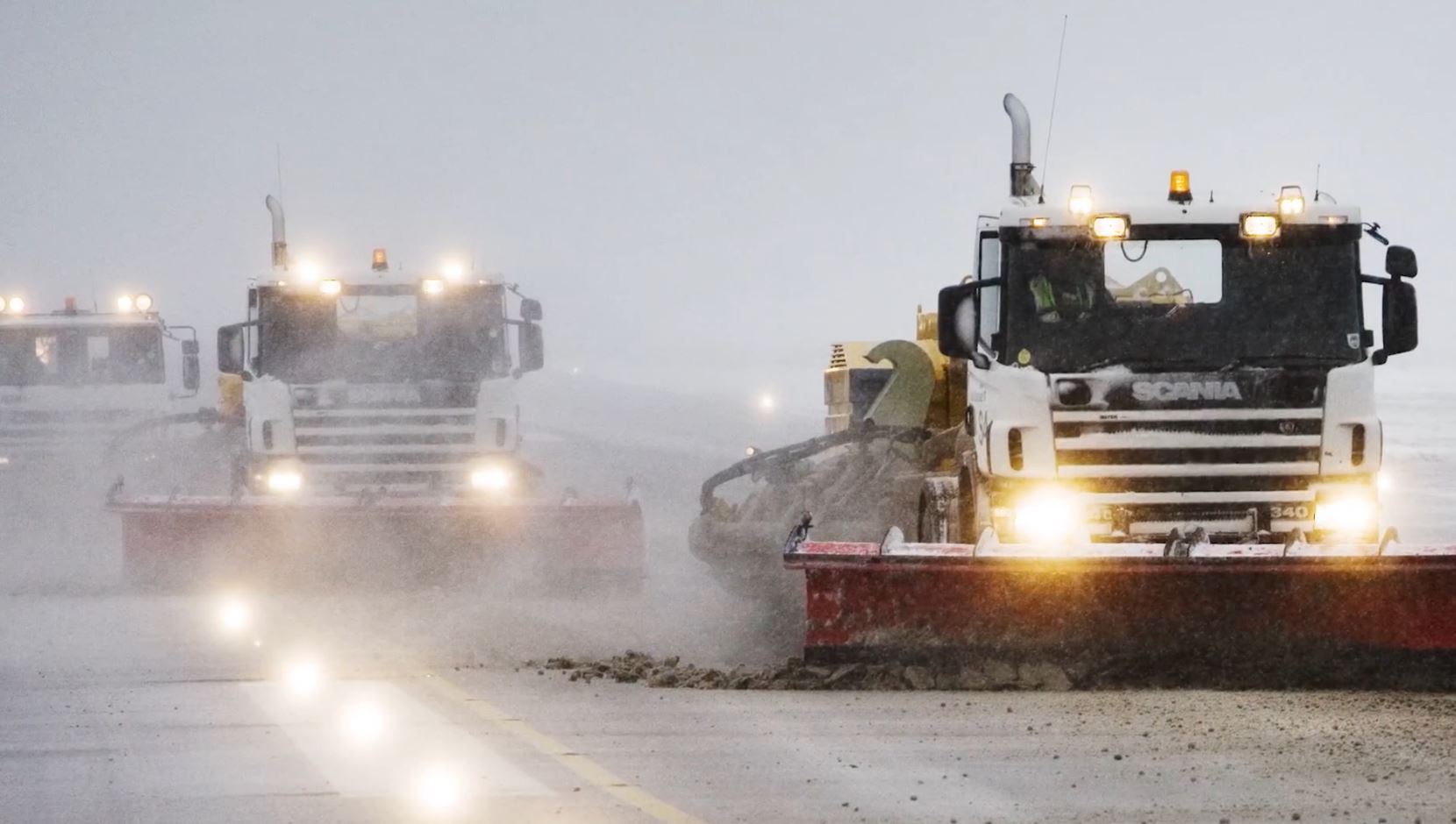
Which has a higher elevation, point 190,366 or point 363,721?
point 190,366

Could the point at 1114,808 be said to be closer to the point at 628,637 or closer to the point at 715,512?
the point at 628,637

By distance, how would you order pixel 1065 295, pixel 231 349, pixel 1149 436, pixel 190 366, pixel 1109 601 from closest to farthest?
pixel 1109 601 → pixel 1149 436 → pixel 1065 295 → pixel 231 349 → pixel 190 366

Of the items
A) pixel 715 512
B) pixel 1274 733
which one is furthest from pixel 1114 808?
pixel 715 512

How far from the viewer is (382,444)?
63.5 ft

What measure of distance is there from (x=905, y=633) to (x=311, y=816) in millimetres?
4350

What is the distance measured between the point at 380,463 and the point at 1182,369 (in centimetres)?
921

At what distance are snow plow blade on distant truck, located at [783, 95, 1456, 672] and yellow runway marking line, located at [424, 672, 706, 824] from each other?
5.64 feet

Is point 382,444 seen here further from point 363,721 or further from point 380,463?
point 363,721

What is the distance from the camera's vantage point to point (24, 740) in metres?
9.57

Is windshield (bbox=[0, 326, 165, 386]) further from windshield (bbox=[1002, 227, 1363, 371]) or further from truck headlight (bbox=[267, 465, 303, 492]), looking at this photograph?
windshield (bbox=[1002, 227, 1363, 371])

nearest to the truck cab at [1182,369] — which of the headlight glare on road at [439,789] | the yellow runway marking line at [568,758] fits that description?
the yellow runway marking line at [568,758]

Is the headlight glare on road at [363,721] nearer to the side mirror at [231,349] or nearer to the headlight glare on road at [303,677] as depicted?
the headlight glare on road at [303,677]

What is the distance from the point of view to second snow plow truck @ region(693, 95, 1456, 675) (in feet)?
36.0

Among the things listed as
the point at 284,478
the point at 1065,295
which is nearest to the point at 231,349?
the point at 284,478
